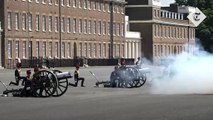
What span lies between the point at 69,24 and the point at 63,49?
4329mm

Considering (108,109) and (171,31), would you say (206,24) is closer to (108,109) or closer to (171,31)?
(171,31)

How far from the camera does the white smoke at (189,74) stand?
121ft

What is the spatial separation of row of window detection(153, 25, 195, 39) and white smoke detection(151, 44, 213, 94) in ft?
325

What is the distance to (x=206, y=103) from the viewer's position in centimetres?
2644

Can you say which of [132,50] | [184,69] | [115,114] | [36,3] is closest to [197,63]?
[184,69]

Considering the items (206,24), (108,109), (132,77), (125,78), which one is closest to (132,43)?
Answer: (206,24)

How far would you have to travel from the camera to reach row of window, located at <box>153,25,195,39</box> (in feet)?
461

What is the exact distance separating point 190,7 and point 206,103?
131989 millimetres

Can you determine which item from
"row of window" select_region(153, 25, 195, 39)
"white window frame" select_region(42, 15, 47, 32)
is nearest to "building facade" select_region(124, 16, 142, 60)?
"row of window" select_region(153, 25, 195, 39)

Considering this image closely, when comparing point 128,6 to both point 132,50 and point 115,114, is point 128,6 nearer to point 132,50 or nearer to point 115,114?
point 132,50

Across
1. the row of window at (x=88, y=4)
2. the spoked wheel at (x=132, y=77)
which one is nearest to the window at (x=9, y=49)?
the row of window at (x=88, y=4)

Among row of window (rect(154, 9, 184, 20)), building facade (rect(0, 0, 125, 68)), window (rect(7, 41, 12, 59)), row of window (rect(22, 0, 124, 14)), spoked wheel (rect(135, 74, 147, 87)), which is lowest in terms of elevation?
spoked wheel (rect(135, 74, 147, 87))

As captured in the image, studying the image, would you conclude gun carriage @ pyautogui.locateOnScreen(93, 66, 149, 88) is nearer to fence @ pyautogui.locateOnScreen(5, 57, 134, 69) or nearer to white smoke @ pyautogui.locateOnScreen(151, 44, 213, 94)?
white smoke @ pyautogui.locateOnScreen(151, 44, 213, 94)

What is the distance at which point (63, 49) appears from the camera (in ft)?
332
